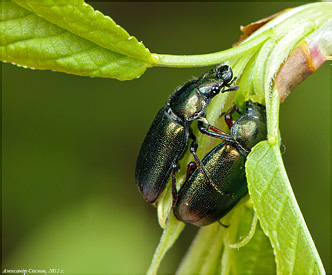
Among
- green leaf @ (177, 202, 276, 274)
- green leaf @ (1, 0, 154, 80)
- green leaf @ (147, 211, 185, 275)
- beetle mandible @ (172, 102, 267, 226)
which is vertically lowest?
green leaf @ (177, 202, 276, 274)

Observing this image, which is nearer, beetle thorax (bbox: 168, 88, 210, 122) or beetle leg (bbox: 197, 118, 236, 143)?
beetle leg (bbox: 197, 118, 236, 143)

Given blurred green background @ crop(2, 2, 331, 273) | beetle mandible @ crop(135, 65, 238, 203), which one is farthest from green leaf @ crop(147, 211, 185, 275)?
blurred green background @ crop(2, 2, 331, 273)

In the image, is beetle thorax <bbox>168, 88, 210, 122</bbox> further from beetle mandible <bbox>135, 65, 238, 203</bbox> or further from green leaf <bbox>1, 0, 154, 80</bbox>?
green leaf <bbox>1, 0, 154, 80</bbox>

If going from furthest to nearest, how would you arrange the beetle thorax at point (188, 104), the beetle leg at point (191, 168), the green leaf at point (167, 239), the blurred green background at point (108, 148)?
1. the blurred green background at point (108, 148)
2. the beetle thorax at point (188, 104)
3. the beetle leg at point (191, 168)
4. the green leaf at point (167, 239)

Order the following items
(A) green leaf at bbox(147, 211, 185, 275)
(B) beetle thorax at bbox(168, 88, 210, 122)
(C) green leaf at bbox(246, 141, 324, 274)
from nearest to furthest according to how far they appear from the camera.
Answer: (C) green leaf at bbox(246, 141, 324, 274) < (A) green leaf at bbox(147, 211, 185, 275) < (B) beetle thorax at bbox(168, 88, 210, 122)

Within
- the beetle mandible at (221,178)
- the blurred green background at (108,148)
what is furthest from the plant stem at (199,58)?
the blurred green background at (108,148)

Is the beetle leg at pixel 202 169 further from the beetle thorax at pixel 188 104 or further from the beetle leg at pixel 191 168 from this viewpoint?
the beetle thorax at pixel 188 104
